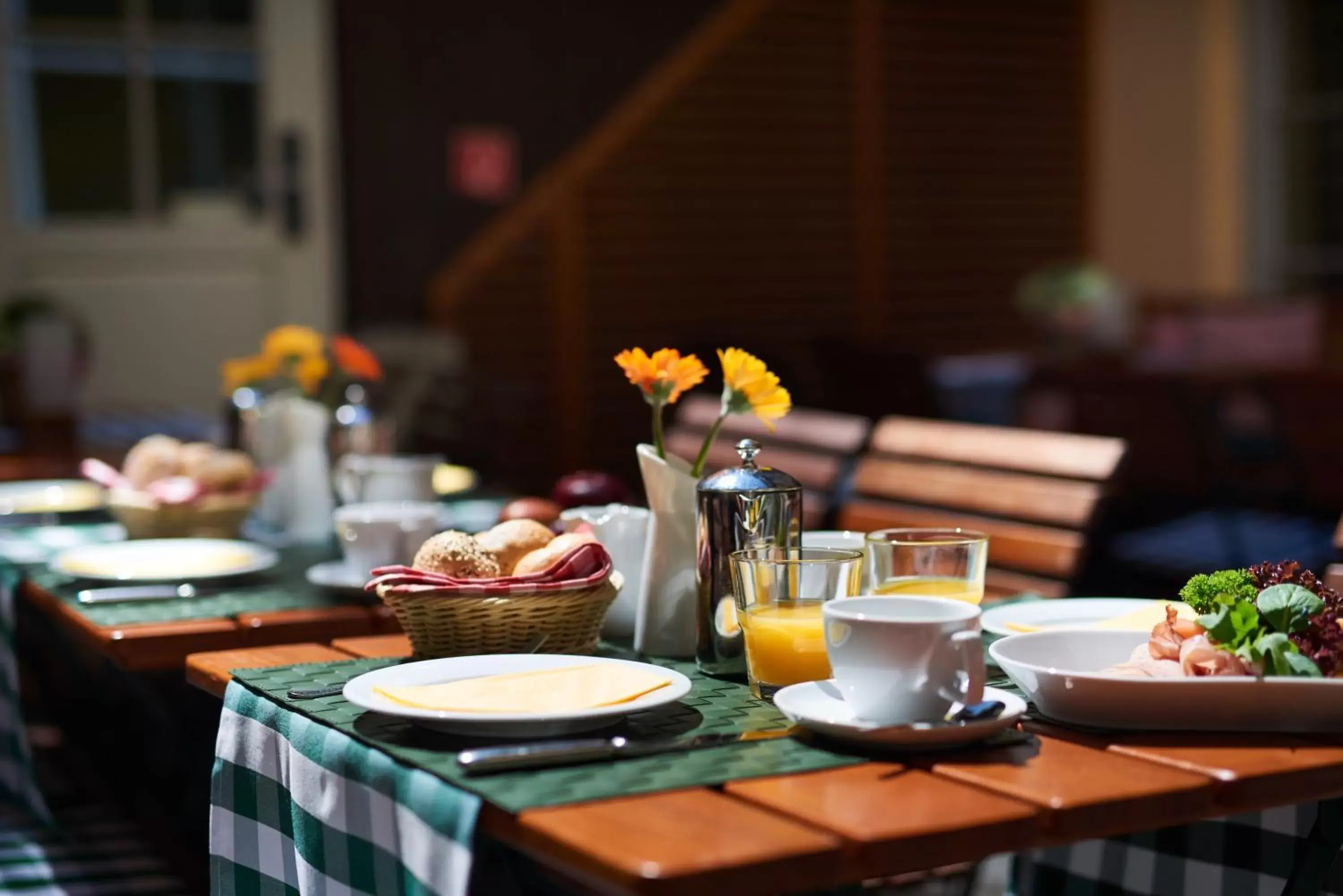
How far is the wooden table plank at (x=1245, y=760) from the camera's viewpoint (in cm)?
104

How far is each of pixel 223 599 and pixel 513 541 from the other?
48 centimetres

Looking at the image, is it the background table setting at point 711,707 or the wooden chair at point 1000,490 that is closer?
the background table setting at point 711,707

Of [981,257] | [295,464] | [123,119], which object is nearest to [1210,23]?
[981,257]

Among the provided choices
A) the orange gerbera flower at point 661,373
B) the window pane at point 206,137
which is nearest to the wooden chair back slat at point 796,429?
the orange gerbera flower at point 661,373

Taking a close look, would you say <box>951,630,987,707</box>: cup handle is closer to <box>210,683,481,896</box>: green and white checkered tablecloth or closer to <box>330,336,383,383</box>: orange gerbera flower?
<box>210,683,481,896</box>: green and white checkered tablecloth

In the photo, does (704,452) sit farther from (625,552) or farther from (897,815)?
(897,815)

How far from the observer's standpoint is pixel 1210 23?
838cm

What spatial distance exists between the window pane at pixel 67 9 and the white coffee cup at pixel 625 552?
4.94 metres

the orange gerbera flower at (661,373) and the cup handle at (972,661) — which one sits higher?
the orange gerbera flower at (661,373)

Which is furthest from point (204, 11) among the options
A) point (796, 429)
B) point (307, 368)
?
point (796, 429)

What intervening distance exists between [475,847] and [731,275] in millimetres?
6320

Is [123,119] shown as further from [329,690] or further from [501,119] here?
[329,690]

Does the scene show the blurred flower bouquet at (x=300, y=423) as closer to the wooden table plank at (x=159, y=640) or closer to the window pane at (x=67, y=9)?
the wooden table plank at (x=159, y=640)

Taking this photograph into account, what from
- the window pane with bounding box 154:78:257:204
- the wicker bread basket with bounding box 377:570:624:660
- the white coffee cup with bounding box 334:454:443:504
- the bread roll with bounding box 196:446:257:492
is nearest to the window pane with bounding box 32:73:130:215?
the window pane with bounding box 154:78:257:204
